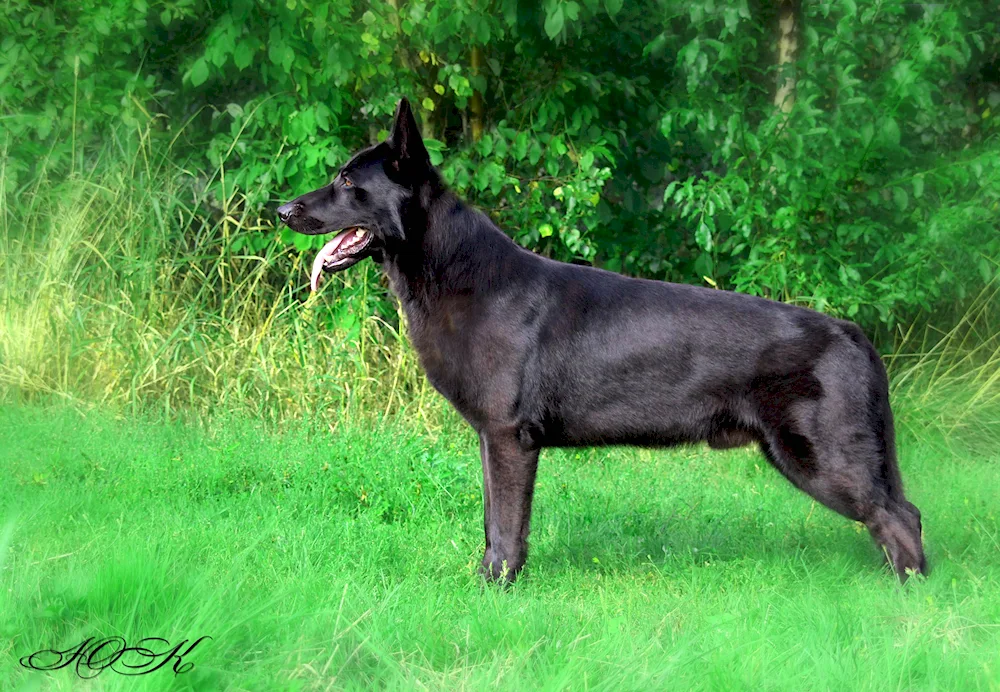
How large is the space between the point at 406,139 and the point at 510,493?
145 centimetres

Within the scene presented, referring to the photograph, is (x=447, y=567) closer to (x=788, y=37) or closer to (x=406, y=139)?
(x=406, y=139)

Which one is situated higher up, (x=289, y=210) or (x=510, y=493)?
(x=289, y=210)

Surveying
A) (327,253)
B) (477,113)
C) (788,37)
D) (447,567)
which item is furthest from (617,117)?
(447,567)

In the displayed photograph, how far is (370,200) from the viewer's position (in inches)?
164

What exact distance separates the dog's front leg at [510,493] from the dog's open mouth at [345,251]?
3.00 ft

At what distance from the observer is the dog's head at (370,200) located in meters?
4.16

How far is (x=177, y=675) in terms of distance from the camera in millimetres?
2609

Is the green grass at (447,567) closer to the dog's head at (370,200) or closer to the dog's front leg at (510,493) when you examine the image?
the dog's front leg at (510,493)

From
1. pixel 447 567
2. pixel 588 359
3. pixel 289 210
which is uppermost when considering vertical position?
pixel 289 210

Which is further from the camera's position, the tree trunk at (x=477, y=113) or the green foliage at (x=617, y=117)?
the tree trunk at (x=477, y=113)

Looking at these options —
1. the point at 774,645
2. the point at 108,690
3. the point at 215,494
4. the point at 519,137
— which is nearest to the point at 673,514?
the point at 774,645

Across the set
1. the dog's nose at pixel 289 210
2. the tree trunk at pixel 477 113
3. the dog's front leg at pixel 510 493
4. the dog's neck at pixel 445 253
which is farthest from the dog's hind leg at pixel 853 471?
the tree trunk at pixel 477 113

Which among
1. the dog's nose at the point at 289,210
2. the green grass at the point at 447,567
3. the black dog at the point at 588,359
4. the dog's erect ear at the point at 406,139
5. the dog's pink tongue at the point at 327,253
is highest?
the dog's erect ear at the point at 406,139

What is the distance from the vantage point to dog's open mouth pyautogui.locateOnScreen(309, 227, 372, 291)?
167 inches
